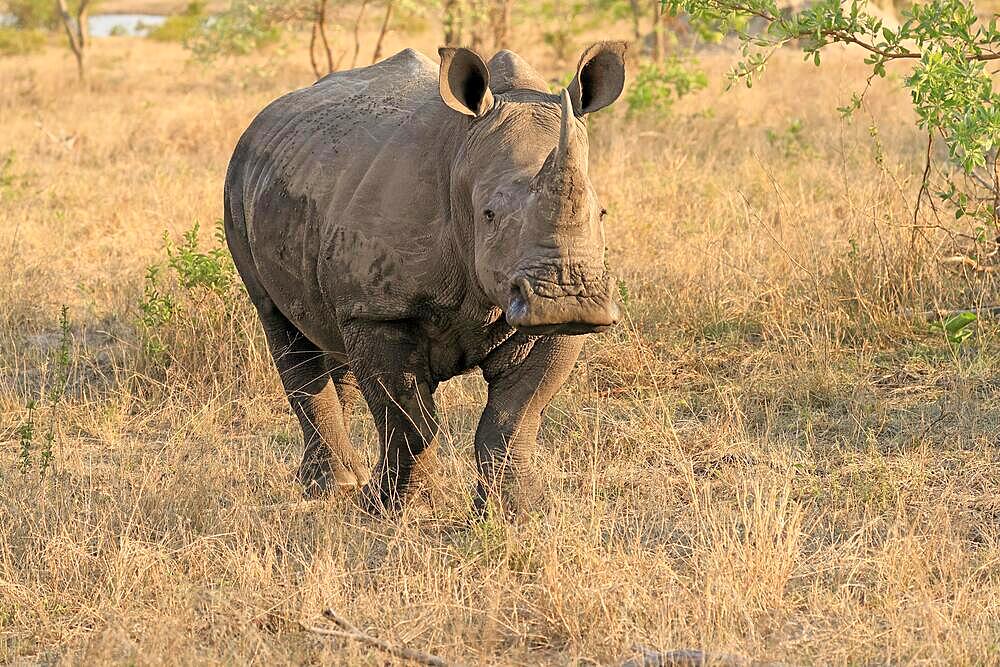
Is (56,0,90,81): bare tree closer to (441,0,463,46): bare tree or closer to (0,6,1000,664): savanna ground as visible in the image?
(441,0,463,46): bare tree

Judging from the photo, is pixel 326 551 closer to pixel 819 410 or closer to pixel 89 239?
pixel 819 410

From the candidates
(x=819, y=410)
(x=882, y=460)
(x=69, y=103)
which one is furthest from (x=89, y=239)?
(x=69, y=103)

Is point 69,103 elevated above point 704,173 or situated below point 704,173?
below

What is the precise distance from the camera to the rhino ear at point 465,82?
14.6 feet

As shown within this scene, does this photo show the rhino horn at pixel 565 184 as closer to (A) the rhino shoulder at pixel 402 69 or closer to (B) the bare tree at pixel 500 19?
(A) the rhino shoulder at pixel 402 69

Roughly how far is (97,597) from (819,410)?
3.31 m

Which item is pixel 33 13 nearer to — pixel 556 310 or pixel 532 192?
pixel 532 192

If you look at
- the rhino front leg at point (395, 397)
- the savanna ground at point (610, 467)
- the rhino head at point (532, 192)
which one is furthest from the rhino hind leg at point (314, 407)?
the rhino head at point (532, 192)

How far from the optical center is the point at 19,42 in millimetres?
26234

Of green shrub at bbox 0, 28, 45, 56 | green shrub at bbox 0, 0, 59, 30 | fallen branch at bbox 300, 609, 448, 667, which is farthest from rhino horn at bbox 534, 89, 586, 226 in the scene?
green shrub at bbox 0, 0, 59, 30

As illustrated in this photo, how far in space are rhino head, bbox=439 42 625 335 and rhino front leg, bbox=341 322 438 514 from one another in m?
0.52

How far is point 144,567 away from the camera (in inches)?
174

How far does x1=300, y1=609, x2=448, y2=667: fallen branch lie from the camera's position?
12.5 ft

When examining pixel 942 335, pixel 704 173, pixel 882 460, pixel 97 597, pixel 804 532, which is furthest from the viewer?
pixel 704 173
